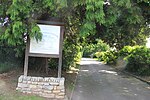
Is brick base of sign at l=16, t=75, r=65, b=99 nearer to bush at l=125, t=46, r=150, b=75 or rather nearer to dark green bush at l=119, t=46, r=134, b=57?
bush at l=125, t=46, r=150, b=75

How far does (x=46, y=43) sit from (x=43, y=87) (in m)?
1.82

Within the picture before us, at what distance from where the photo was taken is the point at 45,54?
1073cm

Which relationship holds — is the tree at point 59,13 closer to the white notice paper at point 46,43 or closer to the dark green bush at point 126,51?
the white notice paper at point 46,43

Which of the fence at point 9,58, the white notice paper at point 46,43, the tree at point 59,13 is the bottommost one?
the fence at point 9,58

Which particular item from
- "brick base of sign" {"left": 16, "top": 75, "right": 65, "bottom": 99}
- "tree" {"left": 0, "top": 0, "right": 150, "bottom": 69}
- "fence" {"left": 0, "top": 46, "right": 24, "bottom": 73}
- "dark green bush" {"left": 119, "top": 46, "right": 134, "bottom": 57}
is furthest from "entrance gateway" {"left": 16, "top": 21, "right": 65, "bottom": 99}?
"dark green bush" {"left": 119, "top": 46, "right": 134, "bottom": 57}

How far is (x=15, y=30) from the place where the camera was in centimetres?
951

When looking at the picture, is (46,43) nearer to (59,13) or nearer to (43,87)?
(59,13)

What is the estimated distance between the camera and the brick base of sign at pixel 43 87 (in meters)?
9.98

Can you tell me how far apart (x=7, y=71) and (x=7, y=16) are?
153 inches

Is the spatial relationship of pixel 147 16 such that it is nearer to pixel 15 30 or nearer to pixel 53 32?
pixel 53 32

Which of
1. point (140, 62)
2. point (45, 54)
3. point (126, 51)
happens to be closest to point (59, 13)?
point (45, 54)

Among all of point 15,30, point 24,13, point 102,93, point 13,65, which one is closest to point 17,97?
point 15,30

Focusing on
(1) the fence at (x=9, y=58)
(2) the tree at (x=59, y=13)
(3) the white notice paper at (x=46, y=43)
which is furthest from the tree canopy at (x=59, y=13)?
(1) the fence at (x=9, y=58)

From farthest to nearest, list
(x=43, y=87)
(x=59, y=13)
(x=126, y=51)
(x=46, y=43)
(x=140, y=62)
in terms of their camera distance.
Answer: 1. (x=126, y=51)
2. (x=140, y=62)
3. (x=46, y=43)
4. (x=59, y=13)
5. (x=43, y=87)
